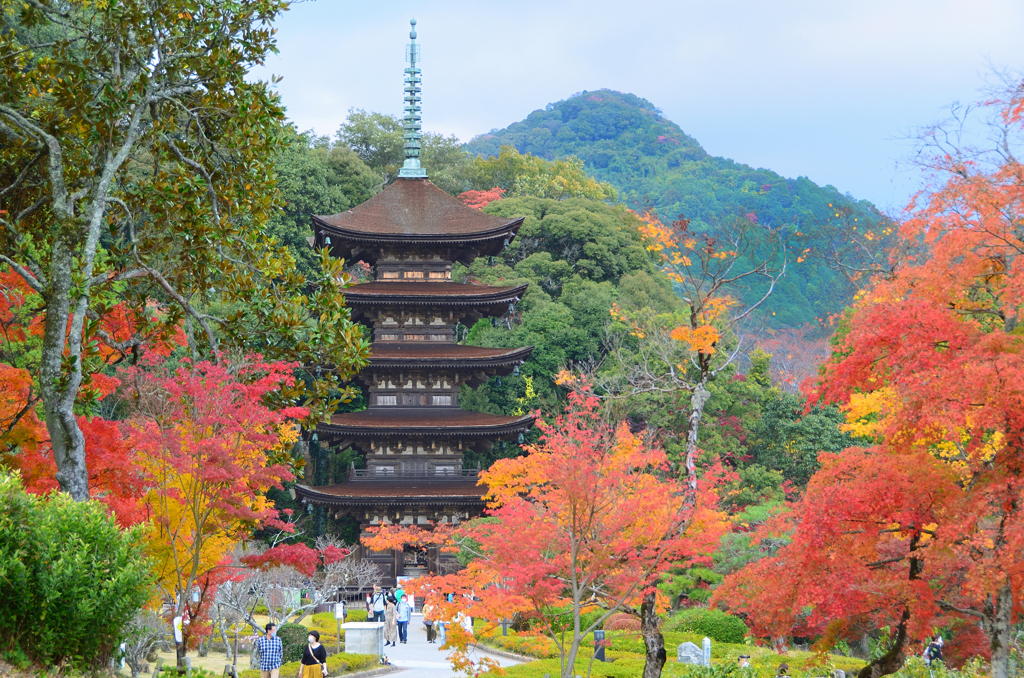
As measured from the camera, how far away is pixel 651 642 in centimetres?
1599

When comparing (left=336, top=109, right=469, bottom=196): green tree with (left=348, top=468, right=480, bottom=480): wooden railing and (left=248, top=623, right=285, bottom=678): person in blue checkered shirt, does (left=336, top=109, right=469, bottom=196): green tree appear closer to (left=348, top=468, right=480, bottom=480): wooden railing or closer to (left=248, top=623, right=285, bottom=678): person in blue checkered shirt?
(left=348, top=468, right=480, bottom=480): wooden railing

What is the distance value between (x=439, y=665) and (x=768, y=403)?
77.5 ft

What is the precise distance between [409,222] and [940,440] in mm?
24909

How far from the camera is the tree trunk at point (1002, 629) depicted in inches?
471

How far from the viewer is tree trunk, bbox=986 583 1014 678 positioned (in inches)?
471

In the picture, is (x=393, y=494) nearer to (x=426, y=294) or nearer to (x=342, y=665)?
(x=426, y=294)

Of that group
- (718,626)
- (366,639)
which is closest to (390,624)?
(366,639)

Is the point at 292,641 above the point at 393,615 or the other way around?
above

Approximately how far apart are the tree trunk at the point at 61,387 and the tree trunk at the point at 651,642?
9.38 meters

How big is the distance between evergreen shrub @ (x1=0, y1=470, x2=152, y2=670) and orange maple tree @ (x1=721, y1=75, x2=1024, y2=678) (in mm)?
8430

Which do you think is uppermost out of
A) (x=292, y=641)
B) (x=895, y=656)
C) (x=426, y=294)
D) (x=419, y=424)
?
(x=426, y=294)

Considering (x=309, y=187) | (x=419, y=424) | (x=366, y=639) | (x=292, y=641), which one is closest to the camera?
(x=292, y=641)

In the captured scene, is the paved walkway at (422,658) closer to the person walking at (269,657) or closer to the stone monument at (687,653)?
the stone monument at (687,653)

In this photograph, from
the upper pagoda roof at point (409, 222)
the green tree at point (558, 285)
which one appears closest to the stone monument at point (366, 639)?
the upper pagoda roof at point (409, 222)
